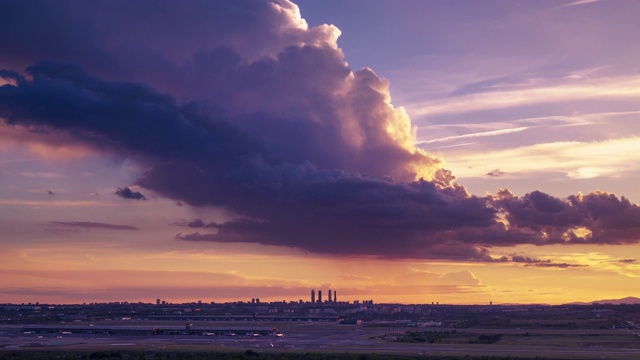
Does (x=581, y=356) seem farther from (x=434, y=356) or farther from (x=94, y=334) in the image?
(x=94, y=334)

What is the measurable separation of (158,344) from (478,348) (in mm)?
59752

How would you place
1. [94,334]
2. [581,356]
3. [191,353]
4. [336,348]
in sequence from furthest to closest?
[94,334], [336,348], [191,353], [581,356]

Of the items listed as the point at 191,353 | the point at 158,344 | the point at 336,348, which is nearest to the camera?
the point at 191,353

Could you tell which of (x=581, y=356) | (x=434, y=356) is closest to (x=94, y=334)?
(x=434, y=356)

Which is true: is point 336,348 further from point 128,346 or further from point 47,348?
point 47,348

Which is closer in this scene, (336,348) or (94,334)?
(336,348)

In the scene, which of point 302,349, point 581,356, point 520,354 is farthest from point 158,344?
point 581,356

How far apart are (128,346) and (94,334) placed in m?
50.6

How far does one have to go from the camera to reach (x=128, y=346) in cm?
13075

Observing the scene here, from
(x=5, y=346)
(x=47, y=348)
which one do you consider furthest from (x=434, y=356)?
(x=5, y=346)

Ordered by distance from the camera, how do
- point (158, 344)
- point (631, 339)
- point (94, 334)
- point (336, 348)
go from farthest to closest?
point (94, 334), point (631, 339), point (158, 344), point (336, 348)

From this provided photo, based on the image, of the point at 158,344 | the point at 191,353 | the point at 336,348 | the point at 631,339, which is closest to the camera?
the point at 191,353

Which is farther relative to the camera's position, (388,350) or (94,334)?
(94,334)

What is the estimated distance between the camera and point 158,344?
5404 inches
